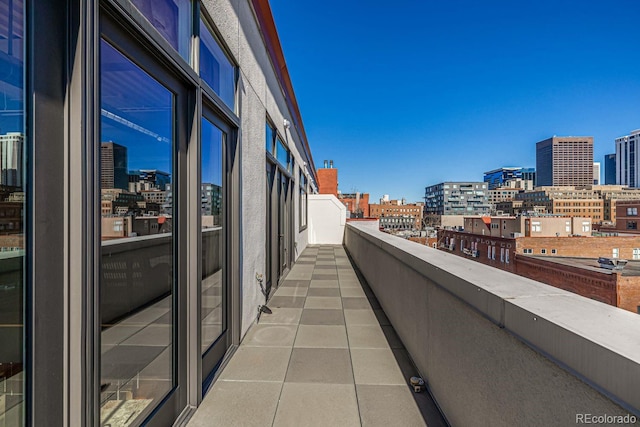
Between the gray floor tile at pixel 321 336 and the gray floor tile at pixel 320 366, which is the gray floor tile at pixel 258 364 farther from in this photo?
the gray floor tile at pixel 321 336

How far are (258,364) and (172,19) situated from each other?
10.1 feet

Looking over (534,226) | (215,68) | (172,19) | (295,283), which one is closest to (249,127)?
(215,68)

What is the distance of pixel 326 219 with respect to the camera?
14.7 meters

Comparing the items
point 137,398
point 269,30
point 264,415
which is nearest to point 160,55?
point 137,398

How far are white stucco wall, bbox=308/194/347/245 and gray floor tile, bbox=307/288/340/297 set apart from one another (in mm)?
8256

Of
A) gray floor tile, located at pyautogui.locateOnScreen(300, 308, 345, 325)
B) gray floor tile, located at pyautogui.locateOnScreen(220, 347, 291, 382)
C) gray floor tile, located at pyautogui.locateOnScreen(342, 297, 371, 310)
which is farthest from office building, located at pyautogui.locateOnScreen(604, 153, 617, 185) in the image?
gray floor tile, located at pyautogui.locateOnScreen(220, 347, 291, 382)

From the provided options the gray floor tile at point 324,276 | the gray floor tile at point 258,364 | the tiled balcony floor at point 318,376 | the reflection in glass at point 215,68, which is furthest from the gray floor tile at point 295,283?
the reflection in glass at point 215,68

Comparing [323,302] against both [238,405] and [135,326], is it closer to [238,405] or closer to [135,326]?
[238,405]

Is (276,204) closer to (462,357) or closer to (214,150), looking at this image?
(214,150)

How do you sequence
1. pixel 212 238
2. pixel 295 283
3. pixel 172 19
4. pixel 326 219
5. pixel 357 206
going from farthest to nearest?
pixel 357 206 < pixel 326 219 < pixel 295 283 < pixel 212 238 < pixel 172 19

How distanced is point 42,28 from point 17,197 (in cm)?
65

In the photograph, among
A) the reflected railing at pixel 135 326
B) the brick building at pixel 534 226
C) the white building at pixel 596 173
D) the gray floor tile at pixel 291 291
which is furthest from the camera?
the white building at pixel 596 173

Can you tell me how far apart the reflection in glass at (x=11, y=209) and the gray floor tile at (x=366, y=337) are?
9.84ft

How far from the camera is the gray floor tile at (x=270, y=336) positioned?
12.0ft
